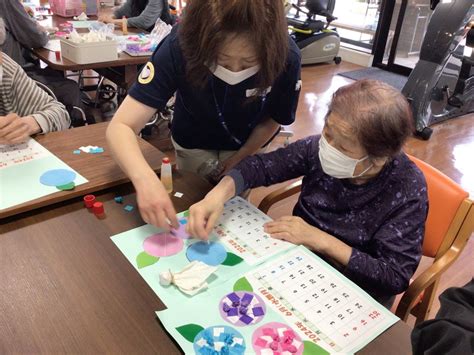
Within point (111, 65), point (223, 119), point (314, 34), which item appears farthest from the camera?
point (314, 34)

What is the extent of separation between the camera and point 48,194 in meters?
1.09

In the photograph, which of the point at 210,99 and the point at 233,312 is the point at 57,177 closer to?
the point at 210,99

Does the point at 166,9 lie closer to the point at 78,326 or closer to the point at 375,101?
the point at 375,101

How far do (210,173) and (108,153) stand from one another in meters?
0.36

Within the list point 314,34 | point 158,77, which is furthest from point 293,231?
point 314,34

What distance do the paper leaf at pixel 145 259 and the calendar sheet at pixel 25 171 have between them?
0.34 m

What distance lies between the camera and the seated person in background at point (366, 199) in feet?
3.41

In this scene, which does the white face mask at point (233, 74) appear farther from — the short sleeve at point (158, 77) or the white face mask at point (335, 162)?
the white face mask at point (335, 162)

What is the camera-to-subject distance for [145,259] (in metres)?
0.95

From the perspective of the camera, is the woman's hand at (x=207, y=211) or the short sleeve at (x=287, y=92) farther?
the short sleeve at (x=287, y=92)

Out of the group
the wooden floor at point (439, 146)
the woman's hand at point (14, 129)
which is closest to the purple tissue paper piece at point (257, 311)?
the woman's hand at point (14, 129)

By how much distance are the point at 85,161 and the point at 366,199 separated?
0.83m

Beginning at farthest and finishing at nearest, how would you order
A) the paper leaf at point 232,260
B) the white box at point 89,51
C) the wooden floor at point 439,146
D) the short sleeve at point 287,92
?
the white box at point 89,51 → the wooden floor at point 439,146 → the short sleeve at point 287,92 → the paper leaf at point 232,260

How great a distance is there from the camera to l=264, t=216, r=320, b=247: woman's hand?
106 cm
